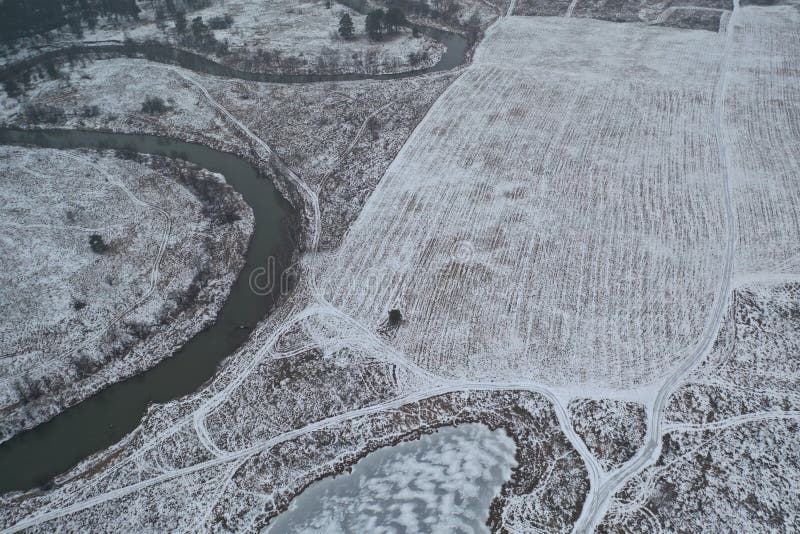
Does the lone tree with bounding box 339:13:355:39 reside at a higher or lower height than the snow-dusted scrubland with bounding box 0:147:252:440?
higher

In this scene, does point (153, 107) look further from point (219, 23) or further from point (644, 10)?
point (644, 10)

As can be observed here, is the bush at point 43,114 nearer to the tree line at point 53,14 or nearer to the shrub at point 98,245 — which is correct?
the shrub at point 98,245

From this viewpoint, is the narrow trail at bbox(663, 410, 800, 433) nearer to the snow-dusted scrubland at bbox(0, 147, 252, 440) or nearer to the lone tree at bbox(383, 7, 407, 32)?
the snow-dusted scrubland at bbox(0, 147, 252, 440)

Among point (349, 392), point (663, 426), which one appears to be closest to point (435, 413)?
point (349, 392)

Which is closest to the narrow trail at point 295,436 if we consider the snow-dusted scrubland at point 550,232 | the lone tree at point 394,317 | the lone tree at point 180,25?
the snow-dusted scrubland at point 550,232

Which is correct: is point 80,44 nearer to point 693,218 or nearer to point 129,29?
point 129,29

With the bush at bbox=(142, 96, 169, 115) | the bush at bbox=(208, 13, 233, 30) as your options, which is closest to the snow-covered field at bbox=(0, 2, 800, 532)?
the bush at bbox=(142, 96, 169, 115)
